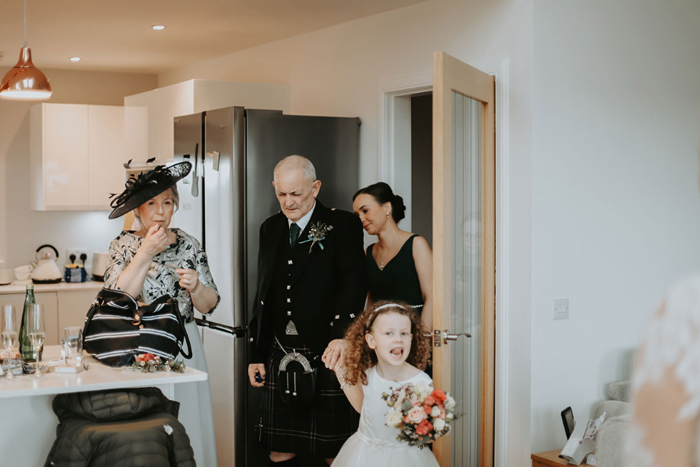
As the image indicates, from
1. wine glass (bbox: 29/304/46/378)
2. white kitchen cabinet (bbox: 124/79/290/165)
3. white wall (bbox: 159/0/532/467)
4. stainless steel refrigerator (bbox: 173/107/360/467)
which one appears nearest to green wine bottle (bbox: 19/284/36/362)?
wine glass (bbox: 29/304/46/378)

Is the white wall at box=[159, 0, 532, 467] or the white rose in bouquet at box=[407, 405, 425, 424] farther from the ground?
the white wall at box=[159, 0, 532, 467]

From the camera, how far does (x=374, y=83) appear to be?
4051 mm

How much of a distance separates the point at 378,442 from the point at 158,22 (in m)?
2.83

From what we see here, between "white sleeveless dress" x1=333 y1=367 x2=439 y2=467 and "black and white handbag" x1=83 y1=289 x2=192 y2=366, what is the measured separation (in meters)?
0.76

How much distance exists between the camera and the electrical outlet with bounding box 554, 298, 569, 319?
10.7 feet

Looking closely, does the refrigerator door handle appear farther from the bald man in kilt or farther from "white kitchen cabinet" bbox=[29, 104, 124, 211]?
"white kitchen cabinet" bbox=[29, 104, 124, 211]

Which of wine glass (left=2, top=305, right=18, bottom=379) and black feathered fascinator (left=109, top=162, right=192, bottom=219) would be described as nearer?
wine glass (left=2, top=305, right=18, bottom=379)

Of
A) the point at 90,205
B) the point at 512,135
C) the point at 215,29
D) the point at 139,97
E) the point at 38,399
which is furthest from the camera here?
the point at 90,205

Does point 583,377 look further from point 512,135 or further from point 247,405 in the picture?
point 247,405

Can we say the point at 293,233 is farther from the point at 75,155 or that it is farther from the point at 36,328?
the point at 75,155

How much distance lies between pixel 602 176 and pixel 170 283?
2.01 m

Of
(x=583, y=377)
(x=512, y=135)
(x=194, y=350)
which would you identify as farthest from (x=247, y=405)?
(x=512, y=135)

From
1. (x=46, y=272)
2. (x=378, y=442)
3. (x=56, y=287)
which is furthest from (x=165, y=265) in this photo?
(x=46, y=272)

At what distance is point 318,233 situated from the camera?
321 centimetres
